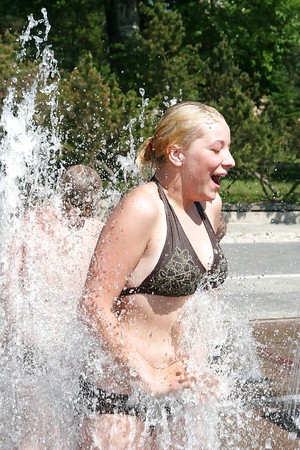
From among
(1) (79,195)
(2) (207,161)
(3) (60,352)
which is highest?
(2) (207,161)

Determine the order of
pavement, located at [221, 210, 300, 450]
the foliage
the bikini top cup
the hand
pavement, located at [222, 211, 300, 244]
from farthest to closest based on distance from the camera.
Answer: the foliage
pavement, located at [222, 211, 300, 244]
pavement, located at [221, 210, 300, 450]
the bikini top cup
the hand

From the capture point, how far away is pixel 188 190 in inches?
119

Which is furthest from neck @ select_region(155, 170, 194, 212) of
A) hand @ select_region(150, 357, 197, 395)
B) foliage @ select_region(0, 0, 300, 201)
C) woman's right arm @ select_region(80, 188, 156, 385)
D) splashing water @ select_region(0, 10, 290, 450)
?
foliage @ select_region(0, 0, 300, 201)

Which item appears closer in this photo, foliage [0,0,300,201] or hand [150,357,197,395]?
hand [150,357,197,395]

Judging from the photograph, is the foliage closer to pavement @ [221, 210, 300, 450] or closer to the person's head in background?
pavement @ [221, 210, 300, 450]

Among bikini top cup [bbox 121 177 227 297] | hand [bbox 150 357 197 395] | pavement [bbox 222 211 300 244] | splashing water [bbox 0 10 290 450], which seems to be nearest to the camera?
hand [bbox 150 357 197 395]

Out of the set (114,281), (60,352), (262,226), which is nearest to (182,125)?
(114,281)

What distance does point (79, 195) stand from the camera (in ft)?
14.0

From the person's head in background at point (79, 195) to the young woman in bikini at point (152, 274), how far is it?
118 centimetres

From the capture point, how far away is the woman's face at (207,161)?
296 cm

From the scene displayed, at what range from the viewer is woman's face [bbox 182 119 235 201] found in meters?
2.96

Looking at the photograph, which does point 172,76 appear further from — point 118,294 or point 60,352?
point 118,294

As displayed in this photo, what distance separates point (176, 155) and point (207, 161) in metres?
0.11

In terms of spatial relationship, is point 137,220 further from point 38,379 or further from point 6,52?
point 6,52
